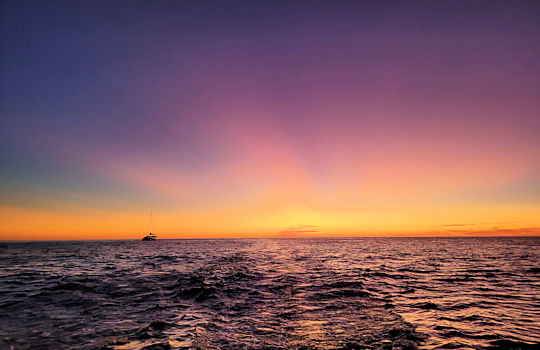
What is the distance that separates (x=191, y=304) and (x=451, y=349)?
37.4 feet

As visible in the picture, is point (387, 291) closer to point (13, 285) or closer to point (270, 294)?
point (270, 294)

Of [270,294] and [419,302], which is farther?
[270,294]

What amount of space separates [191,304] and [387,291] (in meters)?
11.8

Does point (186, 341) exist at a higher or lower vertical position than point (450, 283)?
higher

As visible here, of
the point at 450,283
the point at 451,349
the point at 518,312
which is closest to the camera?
the point at 451,349

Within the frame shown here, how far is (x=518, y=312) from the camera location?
11.2m

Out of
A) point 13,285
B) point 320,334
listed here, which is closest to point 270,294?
point 320,334

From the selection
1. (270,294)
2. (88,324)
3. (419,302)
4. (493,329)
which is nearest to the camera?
(493,329)

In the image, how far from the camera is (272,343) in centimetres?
797

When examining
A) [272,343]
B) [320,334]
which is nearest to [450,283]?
[320,334]

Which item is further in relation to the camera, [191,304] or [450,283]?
[450,283]

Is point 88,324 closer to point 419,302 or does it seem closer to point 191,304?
point 191,304

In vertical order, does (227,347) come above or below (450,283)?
above

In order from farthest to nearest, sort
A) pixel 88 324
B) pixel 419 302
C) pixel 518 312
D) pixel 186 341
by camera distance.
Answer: pixel 419 302 → pixel 518 312 → pixel 88 324 → pixel 186 341
